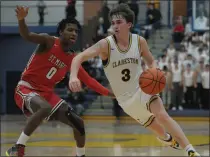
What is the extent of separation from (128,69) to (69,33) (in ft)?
3.56

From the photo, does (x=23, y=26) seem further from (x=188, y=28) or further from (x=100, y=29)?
(x=188, y=28)

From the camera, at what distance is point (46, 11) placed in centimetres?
2417

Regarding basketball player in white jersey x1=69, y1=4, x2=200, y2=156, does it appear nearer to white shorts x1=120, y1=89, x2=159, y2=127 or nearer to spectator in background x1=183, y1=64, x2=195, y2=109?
white shorts x1=120, y1=89, x2=159, y2=127

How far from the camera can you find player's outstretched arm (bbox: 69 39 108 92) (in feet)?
22.9

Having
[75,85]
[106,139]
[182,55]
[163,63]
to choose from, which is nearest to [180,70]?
[163,63]

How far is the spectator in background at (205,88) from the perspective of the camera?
19.4 meters

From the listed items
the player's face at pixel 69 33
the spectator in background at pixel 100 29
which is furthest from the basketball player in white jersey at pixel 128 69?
the spectator in background at pixel 100 29

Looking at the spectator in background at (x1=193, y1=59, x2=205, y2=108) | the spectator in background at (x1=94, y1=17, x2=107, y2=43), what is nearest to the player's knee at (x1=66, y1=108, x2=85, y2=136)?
the spectator in background at (x1=193, y1=59, x2=205, y2=108)

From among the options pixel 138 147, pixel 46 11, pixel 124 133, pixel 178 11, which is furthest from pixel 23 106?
pixel 178 11

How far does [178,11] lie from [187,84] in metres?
8.33

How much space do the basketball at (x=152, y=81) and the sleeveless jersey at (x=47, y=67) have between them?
1.36 metres

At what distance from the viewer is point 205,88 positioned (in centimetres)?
1984

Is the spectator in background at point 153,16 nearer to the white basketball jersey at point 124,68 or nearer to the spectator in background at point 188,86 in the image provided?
the spectator in background at point 188,86

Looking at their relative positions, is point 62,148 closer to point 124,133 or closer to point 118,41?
point 124,133
